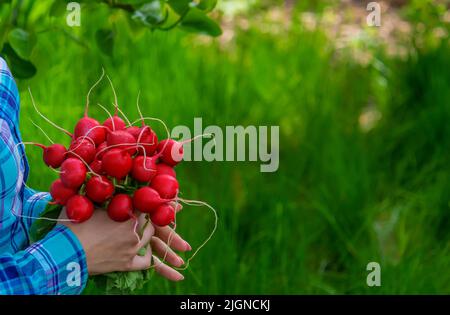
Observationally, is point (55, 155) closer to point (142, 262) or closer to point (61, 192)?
point (61, 192)

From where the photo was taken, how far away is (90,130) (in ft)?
3.05

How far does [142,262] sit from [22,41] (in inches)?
21.1

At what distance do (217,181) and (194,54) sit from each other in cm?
60

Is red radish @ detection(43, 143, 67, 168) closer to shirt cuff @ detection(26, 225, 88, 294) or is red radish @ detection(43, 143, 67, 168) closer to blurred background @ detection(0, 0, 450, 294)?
shirt cuff @ detection(26, 225, 88, 294)

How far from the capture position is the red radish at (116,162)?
887 millimetres

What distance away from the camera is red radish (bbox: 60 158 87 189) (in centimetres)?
88

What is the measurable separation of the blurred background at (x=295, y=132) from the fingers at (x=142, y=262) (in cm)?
57

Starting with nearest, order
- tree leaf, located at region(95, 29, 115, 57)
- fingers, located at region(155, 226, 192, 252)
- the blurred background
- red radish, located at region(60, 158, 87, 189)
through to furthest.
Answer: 1. red radish, located at region(60, 158, 87, 189)
2. fingers, located at region(155, 226, 192, 252)
3. tree leaf, located at region(95, 29, 115, 57)
4. the blurred background

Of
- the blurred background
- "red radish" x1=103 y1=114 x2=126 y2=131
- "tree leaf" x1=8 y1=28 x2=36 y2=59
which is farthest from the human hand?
the blurred background

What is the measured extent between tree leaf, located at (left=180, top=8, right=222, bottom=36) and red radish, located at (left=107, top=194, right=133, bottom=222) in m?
0.56

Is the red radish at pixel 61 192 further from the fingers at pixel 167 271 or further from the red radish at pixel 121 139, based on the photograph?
the fingers at pixel 167 271

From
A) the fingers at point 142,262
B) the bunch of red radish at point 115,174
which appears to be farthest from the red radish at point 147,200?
the fingers at point 142,262

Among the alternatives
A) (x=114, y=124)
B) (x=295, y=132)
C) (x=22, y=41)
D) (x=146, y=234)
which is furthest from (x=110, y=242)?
(x=295, y=132)
